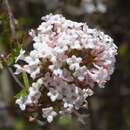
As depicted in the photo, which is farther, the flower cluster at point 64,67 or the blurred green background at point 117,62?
the blurred green background at point 117,62

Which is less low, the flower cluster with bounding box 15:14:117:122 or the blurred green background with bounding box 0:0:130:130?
the blurred green background with bounding box 0:0:130:130

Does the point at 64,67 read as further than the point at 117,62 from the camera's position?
No

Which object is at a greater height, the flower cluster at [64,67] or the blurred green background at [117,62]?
the blurred green background at [117,62]

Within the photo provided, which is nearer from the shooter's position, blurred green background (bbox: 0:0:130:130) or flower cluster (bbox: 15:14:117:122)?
flower cluster (bbox: 15:14:117:122)

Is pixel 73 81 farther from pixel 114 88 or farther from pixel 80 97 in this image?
pixel 114 88

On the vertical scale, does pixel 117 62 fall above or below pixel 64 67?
above

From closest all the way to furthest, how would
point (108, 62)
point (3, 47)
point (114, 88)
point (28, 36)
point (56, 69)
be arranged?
1. point (56, 69)
2. point (108, 62)
3. point (28, 36)
4. point (3, 47)
5. point (114, 88)

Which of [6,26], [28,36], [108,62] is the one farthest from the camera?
[6,26]

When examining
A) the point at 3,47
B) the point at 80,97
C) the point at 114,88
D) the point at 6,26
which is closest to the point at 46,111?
the point at 80,97
